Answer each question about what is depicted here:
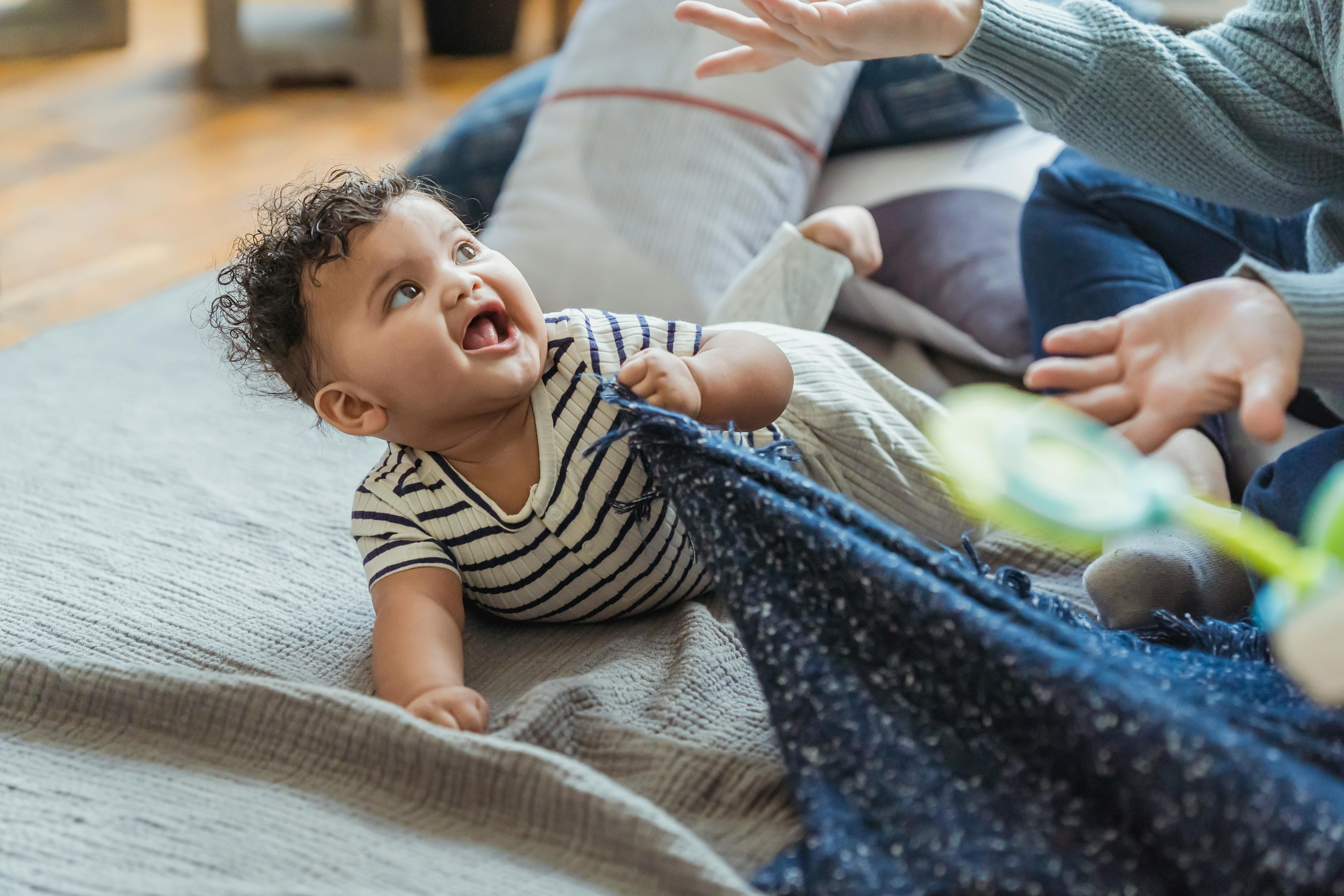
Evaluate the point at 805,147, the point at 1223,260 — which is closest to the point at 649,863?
the point at 1223,260

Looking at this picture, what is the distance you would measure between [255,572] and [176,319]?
0.64 meters

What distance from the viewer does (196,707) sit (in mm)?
628

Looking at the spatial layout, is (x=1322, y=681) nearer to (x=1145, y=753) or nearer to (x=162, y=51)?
(x=1145, y=753)

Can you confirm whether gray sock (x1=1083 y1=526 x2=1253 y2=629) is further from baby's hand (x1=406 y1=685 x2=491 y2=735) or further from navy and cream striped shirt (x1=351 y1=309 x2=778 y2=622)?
baby's hand (x1=406 y1=685 x2=491 y2=735)

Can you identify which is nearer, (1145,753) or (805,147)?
(1145,753)

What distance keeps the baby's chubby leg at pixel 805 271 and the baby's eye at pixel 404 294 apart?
33 cm

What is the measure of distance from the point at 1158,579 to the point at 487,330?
1.34 ft

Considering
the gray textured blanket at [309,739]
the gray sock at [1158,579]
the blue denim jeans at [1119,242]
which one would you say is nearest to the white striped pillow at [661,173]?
the blue denim jeans at [1119,242]

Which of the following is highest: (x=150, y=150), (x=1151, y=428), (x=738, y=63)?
(x=738, y=63)

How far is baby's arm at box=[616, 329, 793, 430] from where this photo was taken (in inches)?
25.6

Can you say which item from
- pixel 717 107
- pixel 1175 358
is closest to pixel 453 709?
pixel 1175 358

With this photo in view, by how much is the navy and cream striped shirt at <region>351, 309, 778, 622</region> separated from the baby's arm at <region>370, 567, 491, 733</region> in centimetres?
1

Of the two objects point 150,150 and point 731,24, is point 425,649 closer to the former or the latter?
point 731,24

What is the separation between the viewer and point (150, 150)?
217 centimetres
